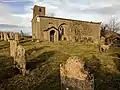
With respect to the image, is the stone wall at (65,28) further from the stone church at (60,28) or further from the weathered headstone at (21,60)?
the weathered headstone at (21,60)

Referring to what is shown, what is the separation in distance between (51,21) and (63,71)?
132 ft

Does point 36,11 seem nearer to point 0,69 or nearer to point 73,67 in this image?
point 0,69

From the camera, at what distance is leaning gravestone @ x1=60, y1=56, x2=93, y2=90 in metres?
7.98

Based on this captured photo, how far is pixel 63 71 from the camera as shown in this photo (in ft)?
27.9

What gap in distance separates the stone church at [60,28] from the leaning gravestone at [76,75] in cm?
3705

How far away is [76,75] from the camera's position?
811cm

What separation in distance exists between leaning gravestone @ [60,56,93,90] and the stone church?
37.0 meters

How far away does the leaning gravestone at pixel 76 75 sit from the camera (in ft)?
26.2

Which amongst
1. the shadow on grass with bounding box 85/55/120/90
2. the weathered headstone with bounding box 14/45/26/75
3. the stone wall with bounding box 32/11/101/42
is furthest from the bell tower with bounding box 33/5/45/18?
the shadow on grass with bounding box 85/55/120/90

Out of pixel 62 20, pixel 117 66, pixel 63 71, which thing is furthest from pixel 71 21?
pixel 63 71

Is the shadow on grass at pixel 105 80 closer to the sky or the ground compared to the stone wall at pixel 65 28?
closer to the ground

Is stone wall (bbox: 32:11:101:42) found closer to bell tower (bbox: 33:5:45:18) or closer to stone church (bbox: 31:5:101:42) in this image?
stone church (bbox: 31:5:101:42)

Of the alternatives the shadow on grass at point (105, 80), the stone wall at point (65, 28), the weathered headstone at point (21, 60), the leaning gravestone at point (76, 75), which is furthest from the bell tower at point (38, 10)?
the leaning gravestone at point (76, 75)

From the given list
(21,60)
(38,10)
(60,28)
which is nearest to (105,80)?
(21,60)
